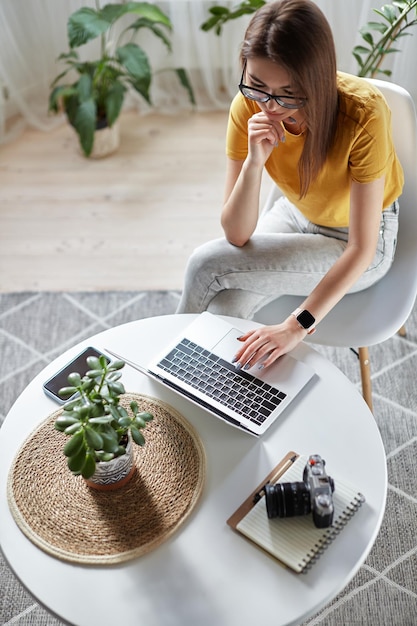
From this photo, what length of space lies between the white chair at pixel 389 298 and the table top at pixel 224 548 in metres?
0.22

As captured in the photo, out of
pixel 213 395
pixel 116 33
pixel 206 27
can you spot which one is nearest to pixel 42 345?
pixel 213 395

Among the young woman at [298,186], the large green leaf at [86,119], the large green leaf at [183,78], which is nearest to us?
the young woman at [298,186]

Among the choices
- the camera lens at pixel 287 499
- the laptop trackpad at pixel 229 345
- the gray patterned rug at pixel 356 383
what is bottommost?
the gray patterned rug at pixel 356 383

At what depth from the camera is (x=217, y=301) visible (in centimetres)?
162

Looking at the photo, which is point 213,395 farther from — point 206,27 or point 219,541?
point 206,27

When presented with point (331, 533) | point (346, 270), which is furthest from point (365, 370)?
point (331, 533)

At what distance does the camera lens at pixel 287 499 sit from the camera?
114 centimetres

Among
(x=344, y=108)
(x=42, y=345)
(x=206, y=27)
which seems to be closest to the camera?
(x=344, y=108)

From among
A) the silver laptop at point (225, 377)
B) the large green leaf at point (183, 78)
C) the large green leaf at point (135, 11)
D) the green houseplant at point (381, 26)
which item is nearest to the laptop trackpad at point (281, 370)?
the silver laptop at point (225, 377)

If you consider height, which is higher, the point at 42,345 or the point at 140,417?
the point at 140,417

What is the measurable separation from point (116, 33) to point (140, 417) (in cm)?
226

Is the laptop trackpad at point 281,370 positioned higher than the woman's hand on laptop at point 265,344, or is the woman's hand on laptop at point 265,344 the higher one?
the woman's hand on laptop at point 265,344

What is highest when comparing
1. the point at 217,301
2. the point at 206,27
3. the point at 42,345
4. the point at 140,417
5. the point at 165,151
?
the point at 206,27

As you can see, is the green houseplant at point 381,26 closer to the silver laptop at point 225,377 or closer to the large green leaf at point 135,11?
the large green leaf at point 135,11
